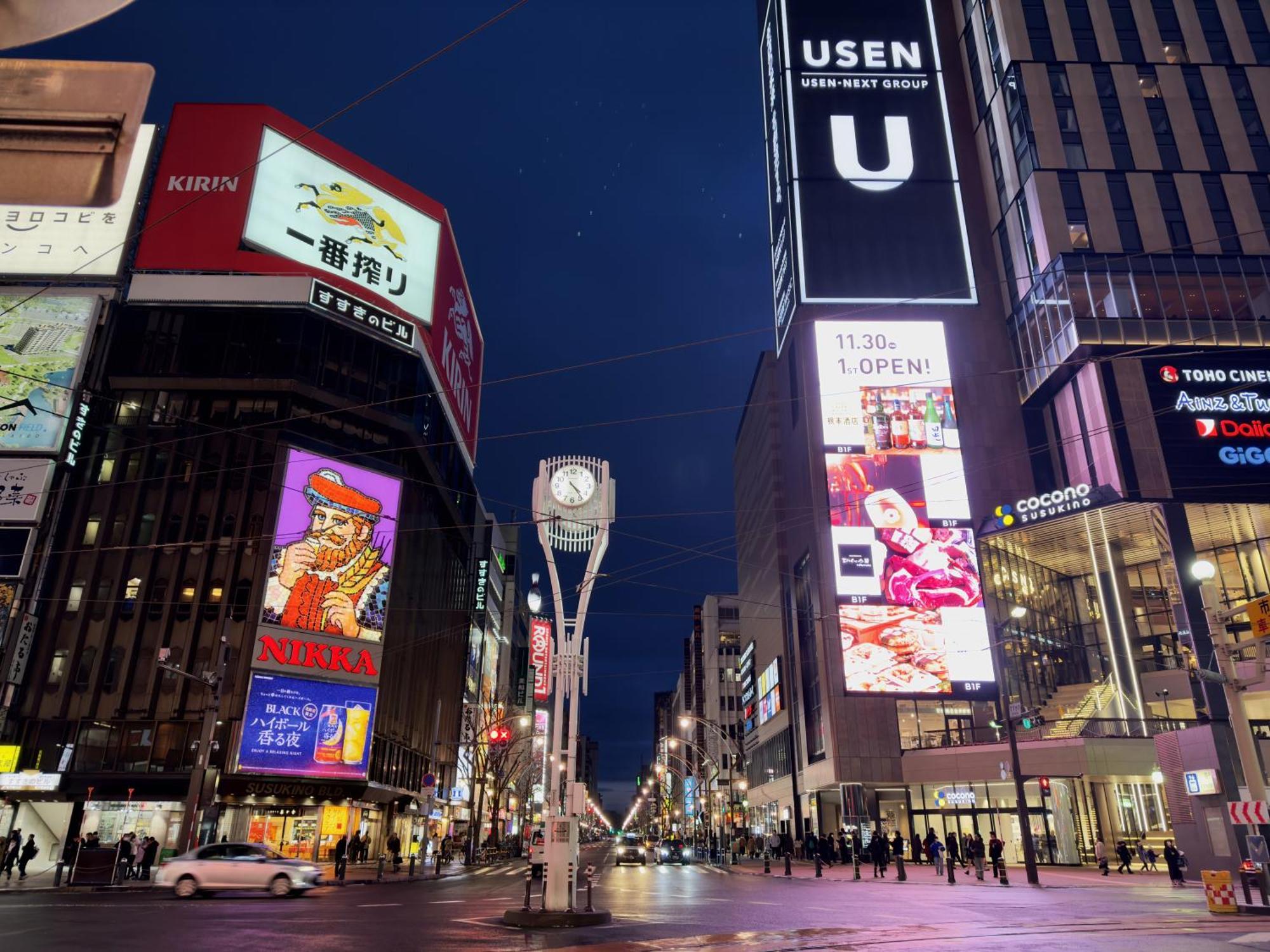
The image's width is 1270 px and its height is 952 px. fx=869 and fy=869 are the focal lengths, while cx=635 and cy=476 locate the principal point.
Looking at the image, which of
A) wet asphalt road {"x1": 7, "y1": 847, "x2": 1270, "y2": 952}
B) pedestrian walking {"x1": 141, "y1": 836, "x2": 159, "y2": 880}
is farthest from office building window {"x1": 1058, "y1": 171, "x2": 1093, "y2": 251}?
pedestrian walking {"x1": 141, "y1": 836, "x2": 159, "y2": 880}

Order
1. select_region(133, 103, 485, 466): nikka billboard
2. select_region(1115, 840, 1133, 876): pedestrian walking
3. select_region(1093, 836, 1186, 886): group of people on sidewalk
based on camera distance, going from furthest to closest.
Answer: select_region(133, 103, 485, 466): nikka billboard
select_region(1115, 840, 1133, 876): pedestrian walking
select_region(1093, 836, 1186, 886): group of people on sidewalk

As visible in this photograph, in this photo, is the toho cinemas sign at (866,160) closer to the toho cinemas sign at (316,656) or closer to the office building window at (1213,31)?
the office building window at (1213,31)

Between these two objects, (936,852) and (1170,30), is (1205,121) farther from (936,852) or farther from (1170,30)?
(936,852)

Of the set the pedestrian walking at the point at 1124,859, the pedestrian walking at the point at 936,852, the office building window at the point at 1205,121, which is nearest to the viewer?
the pedestrian walking at the point at 936,852

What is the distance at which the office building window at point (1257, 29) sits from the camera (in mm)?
61750

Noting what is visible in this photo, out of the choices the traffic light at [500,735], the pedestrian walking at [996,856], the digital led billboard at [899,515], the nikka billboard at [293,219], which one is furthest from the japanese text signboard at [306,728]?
the pedestrian walking at [996,856]

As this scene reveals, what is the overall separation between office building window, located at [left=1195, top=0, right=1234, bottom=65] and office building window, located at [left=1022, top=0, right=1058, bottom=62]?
422 inches

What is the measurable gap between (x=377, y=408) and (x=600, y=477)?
3783 cm

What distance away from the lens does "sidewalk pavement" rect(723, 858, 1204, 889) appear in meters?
31.2

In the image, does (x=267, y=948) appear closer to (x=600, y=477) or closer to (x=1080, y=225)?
(x=600, y=477)

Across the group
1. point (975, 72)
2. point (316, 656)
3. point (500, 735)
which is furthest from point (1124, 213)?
point (316, 656)

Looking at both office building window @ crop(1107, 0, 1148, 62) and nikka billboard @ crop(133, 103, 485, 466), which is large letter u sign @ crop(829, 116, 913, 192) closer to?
office building window @ crop(1107, 0, 1148, 62)

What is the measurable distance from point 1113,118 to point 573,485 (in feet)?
193

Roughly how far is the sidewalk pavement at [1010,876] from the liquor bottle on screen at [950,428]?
2587 cm
